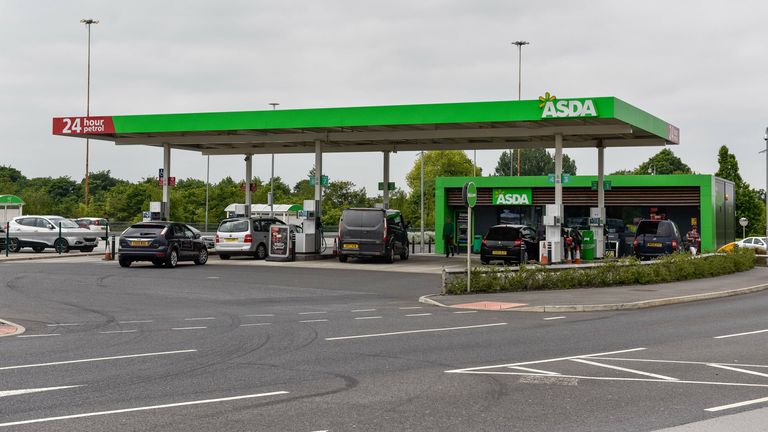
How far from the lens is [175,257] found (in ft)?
89.4

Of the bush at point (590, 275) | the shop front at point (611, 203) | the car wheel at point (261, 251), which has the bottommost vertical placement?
the bush at point (590, 275)

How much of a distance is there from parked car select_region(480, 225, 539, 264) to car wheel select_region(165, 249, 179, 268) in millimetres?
10268

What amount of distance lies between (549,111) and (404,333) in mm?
16230

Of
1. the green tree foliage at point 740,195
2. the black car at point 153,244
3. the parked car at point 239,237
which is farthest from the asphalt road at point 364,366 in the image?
the green tree foliage at point 740,195

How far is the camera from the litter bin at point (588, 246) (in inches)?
1344

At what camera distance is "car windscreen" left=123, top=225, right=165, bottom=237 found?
87.6 ft

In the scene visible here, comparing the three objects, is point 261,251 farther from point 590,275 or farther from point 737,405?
point 737,405

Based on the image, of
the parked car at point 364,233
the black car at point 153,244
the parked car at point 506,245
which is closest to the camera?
the black car at point 153,244

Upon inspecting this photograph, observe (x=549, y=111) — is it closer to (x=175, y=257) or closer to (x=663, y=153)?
(x=175, y=257)

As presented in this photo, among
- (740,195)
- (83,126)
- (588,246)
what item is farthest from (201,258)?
(740,195)

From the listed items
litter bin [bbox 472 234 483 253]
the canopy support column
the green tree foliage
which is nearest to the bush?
the canopy support column

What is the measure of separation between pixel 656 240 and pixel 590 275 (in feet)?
37.4

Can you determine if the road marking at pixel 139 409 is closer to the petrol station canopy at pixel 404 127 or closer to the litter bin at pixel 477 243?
the petrol station canopy at pixel 404 127

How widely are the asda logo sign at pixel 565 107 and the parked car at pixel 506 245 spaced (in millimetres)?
4656
